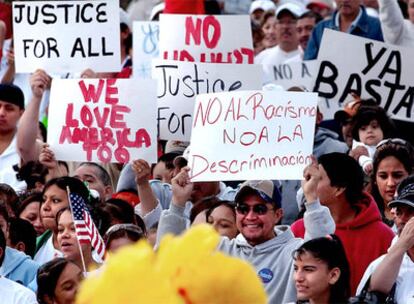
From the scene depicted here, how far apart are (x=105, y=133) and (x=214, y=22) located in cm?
185

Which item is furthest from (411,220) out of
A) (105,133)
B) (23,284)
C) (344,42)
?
(344,42)

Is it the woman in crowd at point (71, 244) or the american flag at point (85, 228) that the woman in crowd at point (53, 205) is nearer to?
the woman in crowd at point (71, 244)

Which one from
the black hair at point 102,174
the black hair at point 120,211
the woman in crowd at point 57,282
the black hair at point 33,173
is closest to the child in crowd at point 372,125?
the black hair at point 102,174

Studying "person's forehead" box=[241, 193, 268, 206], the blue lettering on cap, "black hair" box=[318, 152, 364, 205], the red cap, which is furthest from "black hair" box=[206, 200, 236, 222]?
the red cap

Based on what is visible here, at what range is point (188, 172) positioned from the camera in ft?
27.3

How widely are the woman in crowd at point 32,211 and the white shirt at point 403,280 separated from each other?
3224 millimetres

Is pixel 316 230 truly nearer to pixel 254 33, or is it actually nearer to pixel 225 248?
pixel 225 248

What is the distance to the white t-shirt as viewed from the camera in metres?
7.46

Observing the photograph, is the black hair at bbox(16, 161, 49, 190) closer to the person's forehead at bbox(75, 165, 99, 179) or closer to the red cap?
the person's forehead at bbox(75, 165, 99, 179)

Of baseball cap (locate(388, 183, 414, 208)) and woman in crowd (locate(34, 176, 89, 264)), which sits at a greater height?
baseball cap (locate(388, 183, 414, 208))

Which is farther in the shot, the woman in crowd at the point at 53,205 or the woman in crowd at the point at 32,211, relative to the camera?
the woman in crowd at the point at 32,211

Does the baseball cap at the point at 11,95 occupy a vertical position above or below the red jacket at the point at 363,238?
above

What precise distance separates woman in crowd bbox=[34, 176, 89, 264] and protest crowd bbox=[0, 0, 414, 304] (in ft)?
0.04

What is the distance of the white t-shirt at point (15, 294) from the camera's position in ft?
24.5
